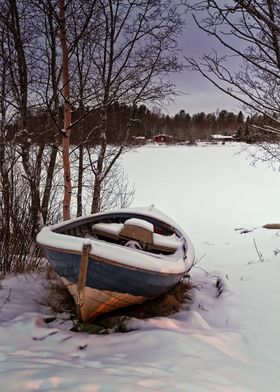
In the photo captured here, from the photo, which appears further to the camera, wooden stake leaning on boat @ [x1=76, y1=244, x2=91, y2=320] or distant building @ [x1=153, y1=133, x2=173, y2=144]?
distant building @ [x1=153, y1=133, x2=173, y2=144]

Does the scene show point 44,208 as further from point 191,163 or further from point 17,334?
point 191,163

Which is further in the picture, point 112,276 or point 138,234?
point 138,234

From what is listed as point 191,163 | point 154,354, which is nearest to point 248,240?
point 154,354

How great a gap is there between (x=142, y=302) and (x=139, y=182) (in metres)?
16.3

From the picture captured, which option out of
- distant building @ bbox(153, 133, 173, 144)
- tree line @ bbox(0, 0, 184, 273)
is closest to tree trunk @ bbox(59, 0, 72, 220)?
tree line @ bbox(0, 0, 184, 273)

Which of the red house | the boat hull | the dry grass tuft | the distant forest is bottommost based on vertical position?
the dry grass tuft

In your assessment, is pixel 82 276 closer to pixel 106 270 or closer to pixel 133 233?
pixel 106 270

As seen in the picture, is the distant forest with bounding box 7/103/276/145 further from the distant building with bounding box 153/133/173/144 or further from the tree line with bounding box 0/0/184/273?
the distant building with bounding box 153/133/173/144

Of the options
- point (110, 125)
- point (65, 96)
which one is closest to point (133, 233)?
point (65, 96)

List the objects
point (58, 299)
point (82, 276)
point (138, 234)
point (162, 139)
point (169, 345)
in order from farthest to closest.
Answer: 1. point (162, 139)
2. point (138, 234)
3. point (58, 299)
4. point (82, 276)
5. point (169, 345)

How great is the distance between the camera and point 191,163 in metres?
29.3

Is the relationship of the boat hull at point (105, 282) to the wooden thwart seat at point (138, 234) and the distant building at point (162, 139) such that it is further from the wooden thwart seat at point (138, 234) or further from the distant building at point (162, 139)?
the distant building at point (162, 139)

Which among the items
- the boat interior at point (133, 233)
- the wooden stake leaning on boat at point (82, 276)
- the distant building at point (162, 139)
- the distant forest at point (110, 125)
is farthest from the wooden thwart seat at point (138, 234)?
the distant building at point (162, 139)

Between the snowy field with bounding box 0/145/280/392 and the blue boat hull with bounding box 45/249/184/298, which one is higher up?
the blue boat hull with bounding box 45/249/184/298
